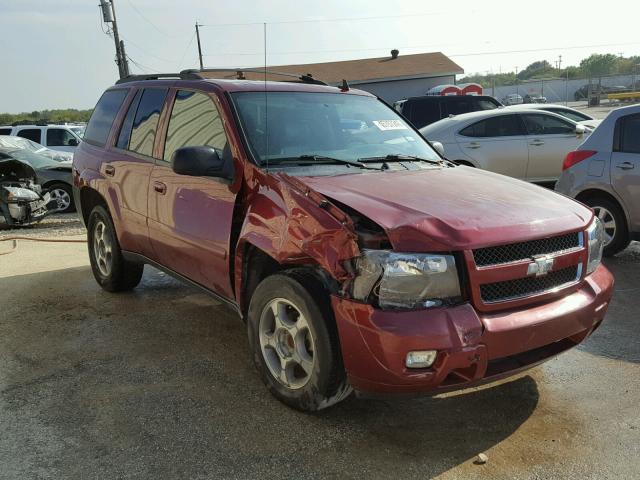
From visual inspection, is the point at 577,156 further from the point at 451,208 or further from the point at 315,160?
the point at 451,208

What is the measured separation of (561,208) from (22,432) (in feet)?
10.5

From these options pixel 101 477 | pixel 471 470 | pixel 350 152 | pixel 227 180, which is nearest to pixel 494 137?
pixel 350 152

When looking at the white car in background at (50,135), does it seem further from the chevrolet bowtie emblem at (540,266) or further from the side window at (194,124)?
the chevrolet bowtie emblem at (540,266)

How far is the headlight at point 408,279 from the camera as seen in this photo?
2734mm

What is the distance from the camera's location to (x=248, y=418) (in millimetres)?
3271

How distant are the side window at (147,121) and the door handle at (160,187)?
11.6 inches

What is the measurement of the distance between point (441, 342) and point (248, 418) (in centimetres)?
124

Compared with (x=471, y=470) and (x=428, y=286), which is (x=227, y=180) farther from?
(x=471, y=470)

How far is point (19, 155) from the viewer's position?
11.4m

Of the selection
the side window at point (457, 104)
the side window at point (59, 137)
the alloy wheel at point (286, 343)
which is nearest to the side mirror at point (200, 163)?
the alloy wheel at point (286, 343)

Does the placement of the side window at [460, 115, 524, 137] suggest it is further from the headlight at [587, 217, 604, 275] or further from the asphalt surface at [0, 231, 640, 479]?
the headlight at [587, 217, 604, 275]

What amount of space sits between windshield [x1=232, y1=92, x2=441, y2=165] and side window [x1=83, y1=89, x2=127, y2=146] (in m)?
1.84

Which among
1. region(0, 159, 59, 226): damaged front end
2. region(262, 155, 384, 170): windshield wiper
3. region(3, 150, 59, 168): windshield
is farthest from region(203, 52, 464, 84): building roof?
region(262, 155, 384, 170): windshield wiper

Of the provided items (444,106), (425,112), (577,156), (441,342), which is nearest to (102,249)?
(441,342)
